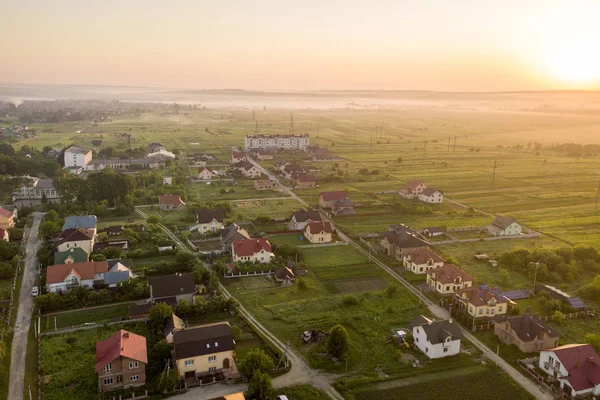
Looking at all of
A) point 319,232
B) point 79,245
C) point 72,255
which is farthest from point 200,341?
point 319,232

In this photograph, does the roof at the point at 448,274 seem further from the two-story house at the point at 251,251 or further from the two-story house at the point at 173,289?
the two-story house at the point at 173,289

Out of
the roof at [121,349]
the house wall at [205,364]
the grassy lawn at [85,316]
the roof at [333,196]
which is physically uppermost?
the roof at [333,196]

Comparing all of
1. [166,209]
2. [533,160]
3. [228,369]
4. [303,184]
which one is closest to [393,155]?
[533,160]

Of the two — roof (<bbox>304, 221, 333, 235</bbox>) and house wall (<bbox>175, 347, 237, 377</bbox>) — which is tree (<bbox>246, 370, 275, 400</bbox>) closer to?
house wall (<bbox>175, 347, 237, 377</bbox>)

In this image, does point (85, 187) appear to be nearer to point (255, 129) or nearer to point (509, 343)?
point (509, 343)

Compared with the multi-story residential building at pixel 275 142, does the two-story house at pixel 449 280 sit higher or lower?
lower

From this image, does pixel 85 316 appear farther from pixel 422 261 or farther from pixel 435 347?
pixel 422 261

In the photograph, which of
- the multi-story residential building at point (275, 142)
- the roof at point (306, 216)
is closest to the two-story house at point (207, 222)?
the roof at point (306, 216)

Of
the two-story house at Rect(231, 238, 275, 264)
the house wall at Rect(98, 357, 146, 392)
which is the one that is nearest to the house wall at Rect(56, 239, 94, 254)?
the two-story house at Rect(231, 238, 275, 264)
